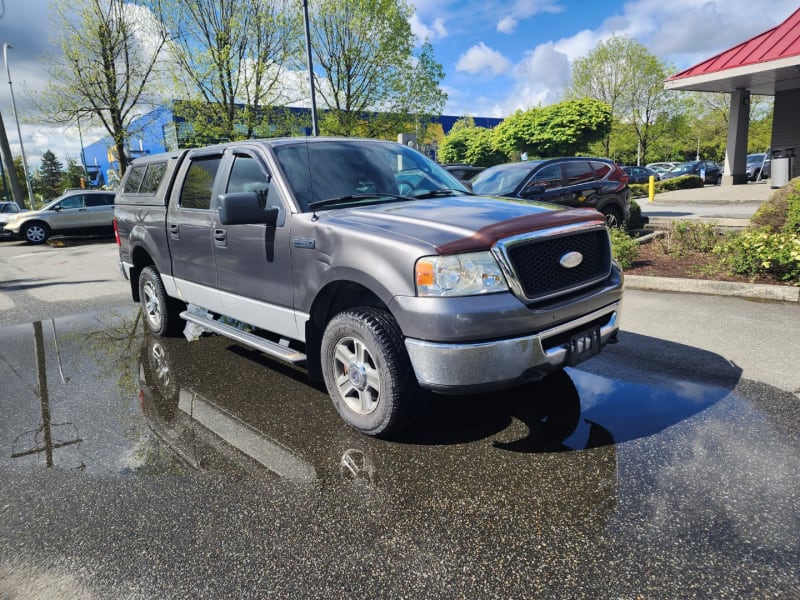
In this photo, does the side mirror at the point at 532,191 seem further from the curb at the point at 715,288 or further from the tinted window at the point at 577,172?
the curb at the point at 715,288

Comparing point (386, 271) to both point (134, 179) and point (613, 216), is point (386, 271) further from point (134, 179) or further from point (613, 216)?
point (613, 216)

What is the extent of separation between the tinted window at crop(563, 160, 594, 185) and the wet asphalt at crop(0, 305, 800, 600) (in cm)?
594

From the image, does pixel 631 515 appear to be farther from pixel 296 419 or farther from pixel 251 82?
pixel 251 82

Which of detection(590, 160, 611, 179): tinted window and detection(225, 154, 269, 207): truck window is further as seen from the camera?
detection(590, 160, 611, 179): tinted window

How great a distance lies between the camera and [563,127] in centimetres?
2120

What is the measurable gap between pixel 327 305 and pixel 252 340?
2.92ft

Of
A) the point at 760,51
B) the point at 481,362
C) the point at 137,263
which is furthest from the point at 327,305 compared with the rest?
the point at 760,51

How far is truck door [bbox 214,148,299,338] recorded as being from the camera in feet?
13.0

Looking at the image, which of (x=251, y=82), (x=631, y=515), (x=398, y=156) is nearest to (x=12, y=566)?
(x=631, y=515)

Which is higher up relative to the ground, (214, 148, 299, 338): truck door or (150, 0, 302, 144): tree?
(150, 0, 302, 144): tree

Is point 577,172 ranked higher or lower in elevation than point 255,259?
higher

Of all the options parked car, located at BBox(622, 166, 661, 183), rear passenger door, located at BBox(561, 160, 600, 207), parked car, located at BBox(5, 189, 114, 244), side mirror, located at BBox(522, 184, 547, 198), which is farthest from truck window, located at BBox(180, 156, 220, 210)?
parked car, located at BBox(622, 166, 661, 183)

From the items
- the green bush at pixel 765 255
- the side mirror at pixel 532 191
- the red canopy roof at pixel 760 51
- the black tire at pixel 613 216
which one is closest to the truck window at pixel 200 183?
the side mirror at pixel 532 191

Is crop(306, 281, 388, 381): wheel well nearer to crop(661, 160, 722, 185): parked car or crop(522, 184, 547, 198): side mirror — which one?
crop(522, 184, 547, 198): side mirror
